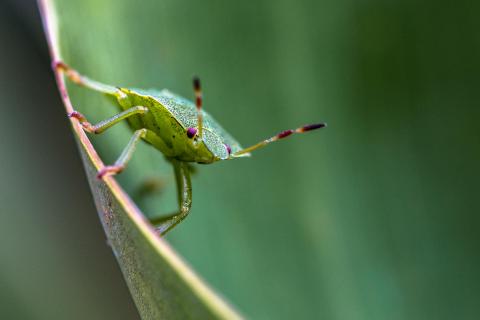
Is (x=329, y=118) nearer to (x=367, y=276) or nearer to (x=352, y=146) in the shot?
(x=352, y=146)

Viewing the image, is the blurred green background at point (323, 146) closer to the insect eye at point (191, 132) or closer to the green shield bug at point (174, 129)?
the green shield bug at point (174, 129)

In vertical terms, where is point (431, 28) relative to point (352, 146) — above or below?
above

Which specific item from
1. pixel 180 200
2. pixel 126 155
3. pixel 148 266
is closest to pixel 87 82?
pixel 126 155

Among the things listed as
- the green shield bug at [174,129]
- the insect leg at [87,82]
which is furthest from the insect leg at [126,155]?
the insect leg at [87,82]

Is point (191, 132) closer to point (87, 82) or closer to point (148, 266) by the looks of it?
point (87, 82)

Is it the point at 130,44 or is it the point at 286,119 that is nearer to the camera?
the point at 130,44

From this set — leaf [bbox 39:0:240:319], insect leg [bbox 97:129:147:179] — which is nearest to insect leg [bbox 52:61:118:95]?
insect leg [bbox 97:129:147:179]

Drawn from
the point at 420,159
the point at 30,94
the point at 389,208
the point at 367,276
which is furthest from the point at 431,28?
the point at 30,94

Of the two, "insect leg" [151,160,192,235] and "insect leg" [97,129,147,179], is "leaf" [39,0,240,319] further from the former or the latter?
"insect leg" [151,160,192,235]
